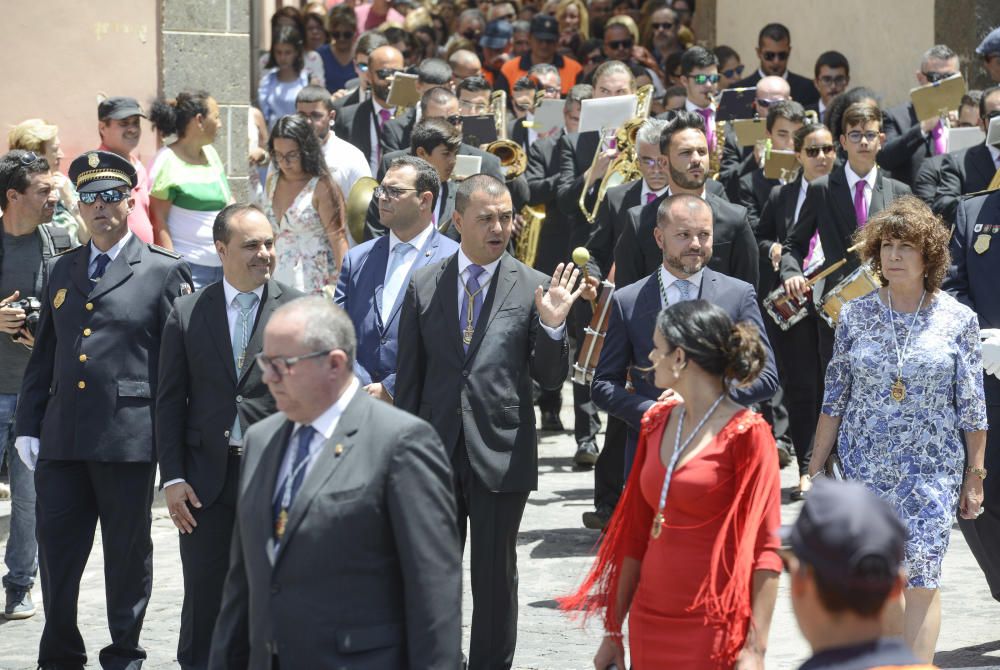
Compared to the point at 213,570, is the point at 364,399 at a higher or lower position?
higher

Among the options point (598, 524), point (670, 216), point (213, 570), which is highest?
point (670, 216)

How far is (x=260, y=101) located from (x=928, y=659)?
974 cm

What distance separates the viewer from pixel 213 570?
6445 mm

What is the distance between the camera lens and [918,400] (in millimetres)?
6469

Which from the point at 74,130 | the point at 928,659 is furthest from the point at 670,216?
the point at 74,130

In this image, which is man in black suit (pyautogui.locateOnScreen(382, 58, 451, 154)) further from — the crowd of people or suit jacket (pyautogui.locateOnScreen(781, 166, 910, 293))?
suit jacket (pyautogui.locateOnScreen(781, 166, 910, 293))

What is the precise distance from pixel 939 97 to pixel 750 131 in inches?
54.1

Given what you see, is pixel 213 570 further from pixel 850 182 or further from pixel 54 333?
pixel 850 182

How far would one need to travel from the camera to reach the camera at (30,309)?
821 cm

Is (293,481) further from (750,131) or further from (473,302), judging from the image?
(750,131)

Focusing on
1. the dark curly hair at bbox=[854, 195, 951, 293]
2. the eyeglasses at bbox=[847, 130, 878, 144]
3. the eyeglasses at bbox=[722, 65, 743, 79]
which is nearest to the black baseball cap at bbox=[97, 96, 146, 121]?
the eyeglasses at bbox=[847, 130, 878, 144]

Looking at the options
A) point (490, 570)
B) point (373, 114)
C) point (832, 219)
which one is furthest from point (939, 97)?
point (490, 570)

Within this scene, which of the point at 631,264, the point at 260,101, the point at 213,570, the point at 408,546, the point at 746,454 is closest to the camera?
the point at 408,546

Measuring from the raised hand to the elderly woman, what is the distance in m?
1.21
